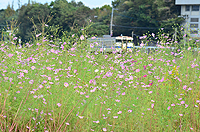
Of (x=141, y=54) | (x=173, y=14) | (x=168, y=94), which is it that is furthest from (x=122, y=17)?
(x=168, y=94)

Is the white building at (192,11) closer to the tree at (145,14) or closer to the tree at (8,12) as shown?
the tree at (145,14)

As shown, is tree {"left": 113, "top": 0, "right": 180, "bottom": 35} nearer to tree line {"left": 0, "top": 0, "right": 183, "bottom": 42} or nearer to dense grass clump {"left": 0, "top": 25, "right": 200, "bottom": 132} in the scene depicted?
tree line {"left": 0, "top": 0, "right": 183, "bottom": 42}

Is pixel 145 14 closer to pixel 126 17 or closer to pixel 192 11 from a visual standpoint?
pixel 126 17

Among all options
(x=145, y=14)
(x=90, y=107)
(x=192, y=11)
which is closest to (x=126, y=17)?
(x=145, y=14)

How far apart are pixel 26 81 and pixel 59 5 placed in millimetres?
41217

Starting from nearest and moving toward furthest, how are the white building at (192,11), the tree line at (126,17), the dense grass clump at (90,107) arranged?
1. the dense grass clump at (90,107)
2. the tree line at (126,17)
3. the white building at (192,11)

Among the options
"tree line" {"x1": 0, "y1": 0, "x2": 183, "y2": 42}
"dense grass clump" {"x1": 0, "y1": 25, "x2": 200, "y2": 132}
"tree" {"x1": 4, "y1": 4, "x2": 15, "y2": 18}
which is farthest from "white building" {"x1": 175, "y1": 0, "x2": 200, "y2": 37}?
"tree" {"x1": 4, "y1": 4, "x2": 15, "y2": 18}

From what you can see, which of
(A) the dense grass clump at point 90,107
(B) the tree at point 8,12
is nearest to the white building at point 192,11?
(A) the dense grass clump at point 90,107

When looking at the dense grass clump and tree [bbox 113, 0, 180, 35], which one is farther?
tree [bbox 113, 0, 180, 35]

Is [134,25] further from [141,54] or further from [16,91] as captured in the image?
[16,91]

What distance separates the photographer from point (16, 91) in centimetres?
317

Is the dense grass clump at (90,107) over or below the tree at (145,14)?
below

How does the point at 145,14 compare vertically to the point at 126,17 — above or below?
above

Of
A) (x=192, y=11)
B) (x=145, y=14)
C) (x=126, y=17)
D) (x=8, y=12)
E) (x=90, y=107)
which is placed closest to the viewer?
(x=90, y=107)
